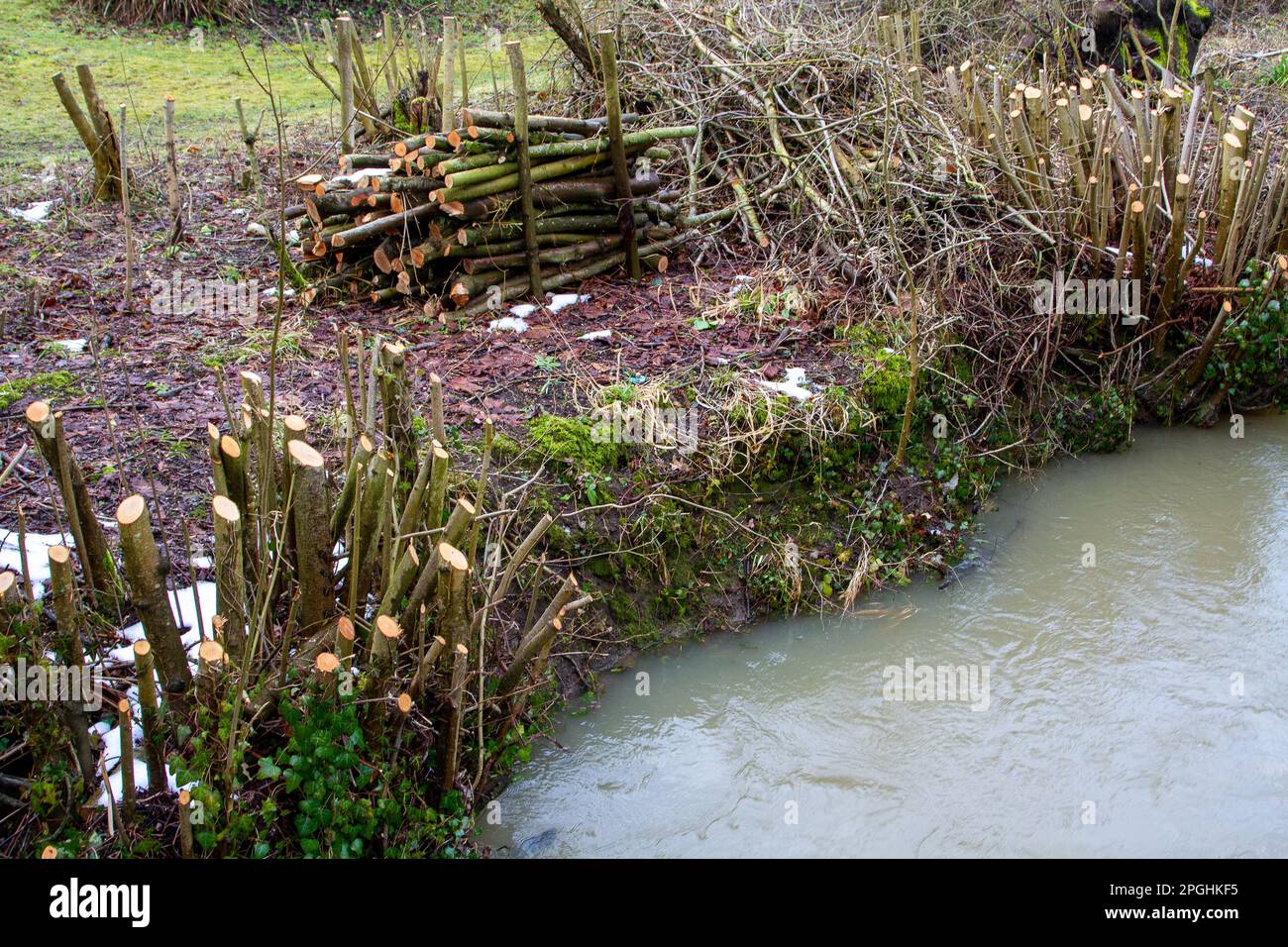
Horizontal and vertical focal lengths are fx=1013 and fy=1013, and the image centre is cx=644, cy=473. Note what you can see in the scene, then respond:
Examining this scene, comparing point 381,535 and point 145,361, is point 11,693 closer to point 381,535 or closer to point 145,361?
point 381,535

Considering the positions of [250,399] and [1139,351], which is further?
[1139,351]

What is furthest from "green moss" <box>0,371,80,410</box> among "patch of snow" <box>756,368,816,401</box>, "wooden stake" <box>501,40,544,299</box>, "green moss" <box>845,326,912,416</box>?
"green moss" <box>845,326,912,416</box>

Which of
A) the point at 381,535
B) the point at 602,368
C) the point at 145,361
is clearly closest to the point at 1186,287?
the point at 602,368

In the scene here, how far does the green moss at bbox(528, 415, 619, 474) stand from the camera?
523 centimetres

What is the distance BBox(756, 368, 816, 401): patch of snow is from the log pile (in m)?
1.69

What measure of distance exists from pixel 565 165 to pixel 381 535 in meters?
3.86

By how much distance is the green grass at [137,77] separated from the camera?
412 inches

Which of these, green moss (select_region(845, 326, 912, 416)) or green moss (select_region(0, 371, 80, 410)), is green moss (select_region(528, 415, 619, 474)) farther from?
green moss (select_region(0, 371, 80, 410))

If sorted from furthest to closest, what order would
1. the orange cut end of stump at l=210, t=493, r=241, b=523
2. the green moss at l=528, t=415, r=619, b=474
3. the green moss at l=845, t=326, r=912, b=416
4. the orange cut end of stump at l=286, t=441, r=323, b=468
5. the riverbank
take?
the green moss at l=845, t=326, r=912, b=416
the green moss at l=528, t=415, r=619, b=474
the riverbank
the orange cut end of stump at l=286, t=441, r=323, b=468
the orange cut end of stump at l=210, t=493, r=241, b=523

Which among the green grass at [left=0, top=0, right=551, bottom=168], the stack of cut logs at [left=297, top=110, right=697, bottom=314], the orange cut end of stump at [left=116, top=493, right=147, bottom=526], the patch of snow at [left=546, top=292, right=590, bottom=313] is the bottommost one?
the orange cut end of stump at [left=116, top=493, right=147, bottom=526]

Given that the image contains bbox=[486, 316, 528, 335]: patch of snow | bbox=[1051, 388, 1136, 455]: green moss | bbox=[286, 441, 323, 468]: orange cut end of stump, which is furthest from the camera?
bbox=[1051, 388, 1136, 455]: green moss

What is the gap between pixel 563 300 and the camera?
6863 mm

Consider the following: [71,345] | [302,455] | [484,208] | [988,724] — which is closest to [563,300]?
[484,208]

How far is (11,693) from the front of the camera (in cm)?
309
